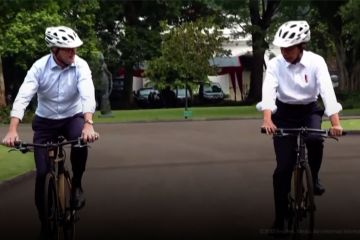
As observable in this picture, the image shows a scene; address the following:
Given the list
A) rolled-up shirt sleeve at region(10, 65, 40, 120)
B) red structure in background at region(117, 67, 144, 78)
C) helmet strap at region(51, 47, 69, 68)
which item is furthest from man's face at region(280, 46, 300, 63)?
red structure in background at region(117, 67, 144, 78)

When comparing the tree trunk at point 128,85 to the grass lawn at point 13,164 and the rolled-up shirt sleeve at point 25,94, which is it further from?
the rolled-up shirt sleeve at point 25,94

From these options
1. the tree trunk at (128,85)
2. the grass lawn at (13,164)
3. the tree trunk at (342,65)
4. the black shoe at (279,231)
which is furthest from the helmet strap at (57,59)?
the tree trunk at (128,85)

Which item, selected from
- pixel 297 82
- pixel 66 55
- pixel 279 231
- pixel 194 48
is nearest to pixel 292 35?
pixel 297 82

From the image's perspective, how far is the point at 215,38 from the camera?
34.3 metres

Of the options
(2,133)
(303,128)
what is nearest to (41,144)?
(303,128)

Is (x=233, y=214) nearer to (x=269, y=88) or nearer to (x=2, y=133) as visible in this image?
(x=269, y=88)

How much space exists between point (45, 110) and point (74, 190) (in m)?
0.78

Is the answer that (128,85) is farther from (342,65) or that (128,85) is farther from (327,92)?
(327,92)

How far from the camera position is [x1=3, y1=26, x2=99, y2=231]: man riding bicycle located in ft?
21.7

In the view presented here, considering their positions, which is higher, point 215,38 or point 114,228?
point 215,38

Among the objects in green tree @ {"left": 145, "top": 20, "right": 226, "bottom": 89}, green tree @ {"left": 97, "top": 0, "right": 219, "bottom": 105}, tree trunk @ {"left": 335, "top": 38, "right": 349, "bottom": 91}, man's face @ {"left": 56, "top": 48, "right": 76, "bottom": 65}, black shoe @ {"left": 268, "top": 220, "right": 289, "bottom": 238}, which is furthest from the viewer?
green tree @ {"left": 97, "top": 0, "right": 219, "bottom": 105}

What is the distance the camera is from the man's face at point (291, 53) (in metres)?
6.66

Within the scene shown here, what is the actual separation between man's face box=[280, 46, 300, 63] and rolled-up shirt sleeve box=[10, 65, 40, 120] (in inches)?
84.9

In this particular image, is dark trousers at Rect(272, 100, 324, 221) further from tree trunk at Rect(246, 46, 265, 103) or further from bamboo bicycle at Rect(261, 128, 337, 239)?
tree trunk at Rect(246, 46, 265, 103)
